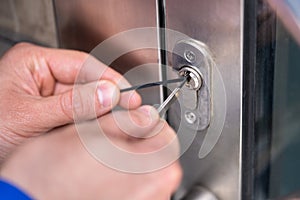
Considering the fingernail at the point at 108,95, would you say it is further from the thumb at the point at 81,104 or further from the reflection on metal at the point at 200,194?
the reflection on metal at the point at 200,194

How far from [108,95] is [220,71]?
4.1 inches

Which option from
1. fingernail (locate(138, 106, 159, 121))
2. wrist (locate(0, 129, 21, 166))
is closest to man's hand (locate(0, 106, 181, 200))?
fingernail (locate(138, 106, 159, 121))

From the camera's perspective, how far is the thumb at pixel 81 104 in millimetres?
428

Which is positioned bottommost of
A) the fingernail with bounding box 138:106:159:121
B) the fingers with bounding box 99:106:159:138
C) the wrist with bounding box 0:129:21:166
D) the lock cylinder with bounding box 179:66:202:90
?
the wrist with bounding box 0:129:21:166

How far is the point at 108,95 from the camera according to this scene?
17.0 inches

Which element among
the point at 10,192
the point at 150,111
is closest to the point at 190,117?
the point at 150,111

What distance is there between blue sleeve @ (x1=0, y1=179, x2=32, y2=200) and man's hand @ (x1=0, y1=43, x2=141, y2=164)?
0.09m

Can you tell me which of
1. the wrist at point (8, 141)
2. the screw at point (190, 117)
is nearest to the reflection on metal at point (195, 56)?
the screw at point (190, 117)

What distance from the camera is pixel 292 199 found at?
1.33 ft

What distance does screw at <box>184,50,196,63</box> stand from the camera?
15.3 inches

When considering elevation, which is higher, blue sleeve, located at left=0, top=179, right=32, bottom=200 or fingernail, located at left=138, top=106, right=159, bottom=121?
fingernail, located at left=138, top=106, right=159, bottom=121

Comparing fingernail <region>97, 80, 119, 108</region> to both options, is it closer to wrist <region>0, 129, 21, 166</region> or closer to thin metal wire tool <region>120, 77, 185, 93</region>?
thin metal wire tool <region>120, 77, 185, 93</region>

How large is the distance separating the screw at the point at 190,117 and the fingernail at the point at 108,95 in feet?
0.20

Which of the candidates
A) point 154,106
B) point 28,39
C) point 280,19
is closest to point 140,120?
point 154,106
